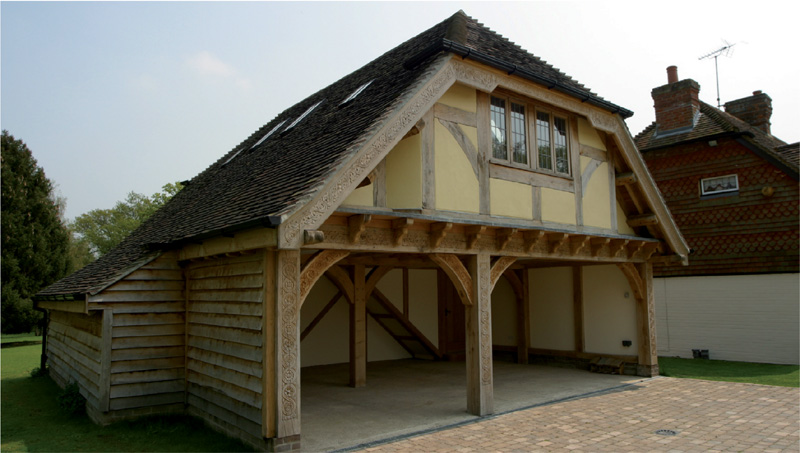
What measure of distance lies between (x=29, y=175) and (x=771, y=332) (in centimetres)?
2863

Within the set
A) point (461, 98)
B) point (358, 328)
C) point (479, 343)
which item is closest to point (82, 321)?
point (358, 328)

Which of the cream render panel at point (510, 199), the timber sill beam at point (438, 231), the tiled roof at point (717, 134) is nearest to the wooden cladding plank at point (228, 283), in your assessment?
the timber sill beam at point (438, 231)

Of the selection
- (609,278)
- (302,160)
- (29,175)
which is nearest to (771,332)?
(609,278)

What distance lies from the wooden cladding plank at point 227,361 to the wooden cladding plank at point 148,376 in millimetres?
345

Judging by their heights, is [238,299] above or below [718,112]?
below

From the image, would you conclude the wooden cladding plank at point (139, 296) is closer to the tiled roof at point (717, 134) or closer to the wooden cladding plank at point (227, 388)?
the wooden cladding plank at point (227, 388)

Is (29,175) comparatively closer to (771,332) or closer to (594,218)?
(594,218)

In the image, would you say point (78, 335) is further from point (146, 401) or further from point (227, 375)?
point (227, 375)

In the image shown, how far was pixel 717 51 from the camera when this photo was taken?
752 inches

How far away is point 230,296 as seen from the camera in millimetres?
7023

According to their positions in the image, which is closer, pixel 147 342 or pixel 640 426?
pixel 640 426

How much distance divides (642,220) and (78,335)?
36.0 feet

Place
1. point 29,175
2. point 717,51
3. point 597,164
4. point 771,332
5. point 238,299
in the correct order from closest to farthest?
point 238,299, point 597,164, point 771,332, point 717,51, point 29,175

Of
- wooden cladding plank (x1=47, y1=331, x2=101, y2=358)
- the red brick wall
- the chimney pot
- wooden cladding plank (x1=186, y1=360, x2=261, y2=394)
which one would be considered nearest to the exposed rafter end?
wooden cladding plank (x1=186, y1=360, x2=261, y2=394)
